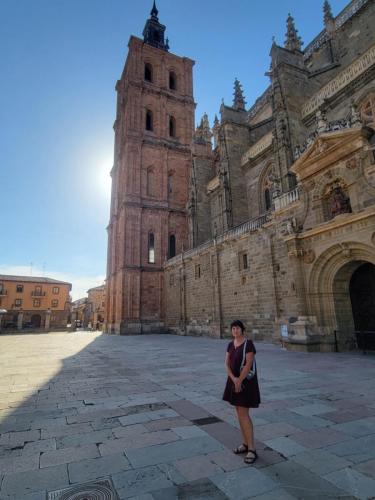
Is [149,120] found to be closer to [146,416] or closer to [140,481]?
[146,416]

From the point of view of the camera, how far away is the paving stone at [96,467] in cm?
261

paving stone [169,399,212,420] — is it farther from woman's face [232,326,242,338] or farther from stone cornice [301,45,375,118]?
stone cornice [301,45,375,118]

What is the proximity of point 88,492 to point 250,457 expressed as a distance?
1.49 meters

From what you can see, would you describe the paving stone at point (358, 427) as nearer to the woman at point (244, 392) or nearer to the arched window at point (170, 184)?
the woman at point (244, 392)

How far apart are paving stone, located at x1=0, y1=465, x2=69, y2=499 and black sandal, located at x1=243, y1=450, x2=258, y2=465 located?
1.63m

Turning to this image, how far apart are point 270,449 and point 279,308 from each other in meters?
11.6

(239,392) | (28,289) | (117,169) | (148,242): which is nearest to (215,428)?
(239,392)

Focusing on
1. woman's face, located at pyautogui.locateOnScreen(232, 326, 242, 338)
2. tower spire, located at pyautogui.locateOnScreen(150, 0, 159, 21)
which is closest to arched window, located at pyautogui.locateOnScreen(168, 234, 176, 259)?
woman's face, located at pyautogui.locateOnScreen(232, 326, 242, 338)

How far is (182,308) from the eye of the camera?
80.1ft

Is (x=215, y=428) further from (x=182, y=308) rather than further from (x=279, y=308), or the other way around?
(x=182, y=308)

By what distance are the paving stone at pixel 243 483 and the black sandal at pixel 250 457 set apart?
0.10 metres

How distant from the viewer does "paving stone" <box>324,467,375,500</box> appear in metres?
2.30

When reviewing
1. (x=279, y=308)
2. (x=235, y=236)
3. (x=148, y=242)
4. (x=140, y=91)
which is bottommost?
(x=279, y=308)

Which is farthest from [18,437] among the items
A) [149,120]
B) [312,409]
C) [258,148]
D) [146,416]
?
[149,120]
